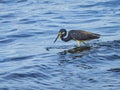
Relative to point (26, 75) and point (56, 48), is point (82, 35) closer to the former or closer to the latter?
point (56, 48)

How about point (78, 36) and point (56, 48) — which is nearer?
point (56, 48)

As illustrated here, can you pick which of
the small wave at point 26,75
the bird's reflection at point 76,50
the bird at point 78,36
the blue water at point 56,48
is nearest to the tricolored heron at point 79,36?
the bird at point 78,36

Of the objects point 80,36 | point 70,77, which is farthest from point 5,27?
point 70,77

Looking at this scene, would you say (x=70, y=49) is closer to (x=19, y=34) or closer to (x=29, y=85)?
(x=19, y=34)

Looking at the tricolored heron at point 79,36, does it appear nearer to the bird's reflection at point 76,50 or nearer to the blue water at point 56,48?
the blue water at point 56,48

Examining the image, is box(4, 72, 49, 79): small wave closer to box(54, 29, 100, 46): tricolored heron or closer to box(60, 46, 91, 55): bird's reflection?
box(60, 46, 91, 55): bird's reflection

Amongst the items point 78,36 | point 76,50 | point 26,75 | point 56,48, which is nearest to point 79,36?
point 78,36

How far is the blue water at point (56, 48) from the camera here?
13172 millimetres

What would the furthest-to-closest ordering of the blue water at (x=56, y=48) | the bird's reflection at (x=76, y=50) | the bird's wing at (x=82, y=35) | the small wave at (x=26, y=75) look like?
the bird's wing at (x=82, y=35)
the bird's reflection at (x=76, y=50)
the small wave at (x=26, y=75)
the blue water at (x=56, y=48)

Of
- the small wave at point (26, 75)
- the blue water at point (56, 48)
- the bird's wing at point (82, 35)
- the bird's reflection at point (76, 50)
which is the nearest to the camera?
the blue water at point (56, 48)

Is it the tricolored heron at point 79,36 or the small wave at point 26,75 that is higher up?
the tricolored heron at point 79,36

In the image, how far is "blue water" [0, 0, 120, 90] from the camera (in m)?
13.2

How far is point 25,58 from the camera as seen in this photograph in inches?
622

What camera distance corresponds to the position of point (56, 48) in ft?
56.3
